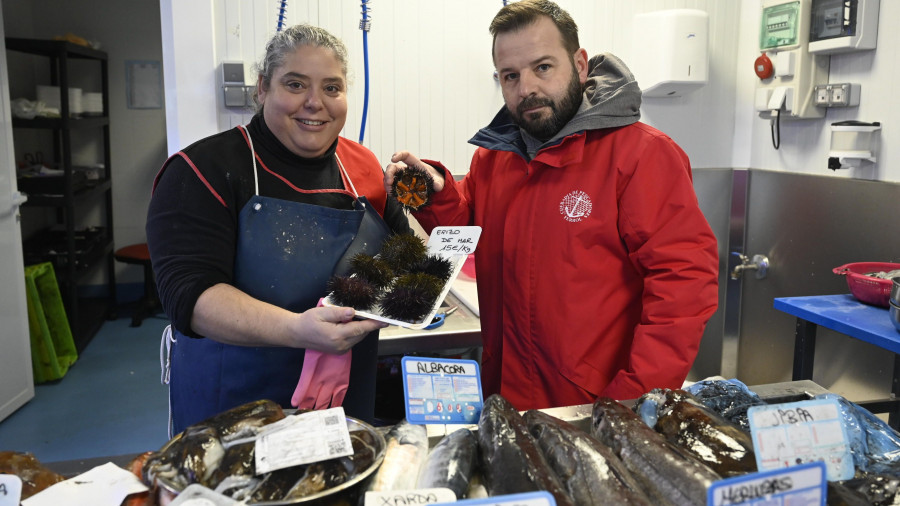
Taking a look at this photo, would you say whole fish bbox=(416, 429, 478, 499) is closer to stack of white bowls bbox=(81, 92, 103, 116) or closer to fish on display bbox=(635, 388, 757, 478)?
fish on display bbox=(635, 388, 757, 478)

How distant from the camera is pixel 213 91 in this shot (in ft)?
9.50

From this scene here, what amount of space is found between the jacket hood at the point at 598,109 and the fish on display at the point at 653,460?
2.63ft

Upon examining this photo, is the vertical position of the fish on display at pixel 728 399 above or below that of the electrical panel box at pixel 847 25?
below

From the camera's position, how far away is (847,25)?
276 centimetres

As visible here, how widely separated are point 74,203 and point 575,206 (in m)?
4.22

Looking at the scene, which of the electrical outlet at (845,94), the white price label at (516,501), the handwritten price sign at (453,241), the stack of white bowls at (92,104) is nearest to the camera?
the white price label at (516,501)

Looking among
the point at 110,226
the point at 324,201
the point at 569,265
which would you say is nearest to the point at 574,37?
the point at 569,265

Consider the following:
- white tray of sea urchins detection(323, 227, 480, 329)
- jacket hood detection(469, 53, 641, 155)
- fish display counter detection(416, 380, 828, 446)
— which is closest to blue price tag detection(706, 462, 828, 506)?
fish display counter detection(416, 380, 828, 446)

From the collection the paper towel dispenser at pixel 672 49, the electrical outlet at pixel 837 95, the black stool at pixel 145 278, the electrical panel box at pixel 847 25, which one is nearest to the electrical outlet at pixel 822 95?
the electrical outlet at pixel 837 95

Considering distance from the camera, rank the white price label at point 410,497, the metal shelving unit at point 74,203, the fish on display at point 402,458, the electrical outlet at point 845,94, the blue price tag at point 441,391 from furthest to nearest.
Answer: the metal shelving unit at point 74,203 < the electrical outlet at point 845,94 < the blue price tag at point 441,391 < the fish on display at point 402,458 < the white price label at point 410,497

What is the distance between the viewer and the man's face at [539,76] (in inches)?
68.0

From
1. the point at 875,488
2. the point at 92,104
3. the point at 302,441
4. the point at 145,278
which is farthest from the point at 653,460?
the point at 92,104

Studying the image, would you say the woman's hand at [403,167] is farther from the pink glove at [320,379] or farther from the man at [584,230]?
the pink glove at [320,379]

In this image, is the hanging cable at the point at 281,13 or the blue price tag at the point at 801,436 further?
the hanging cable at the point at 281,13
